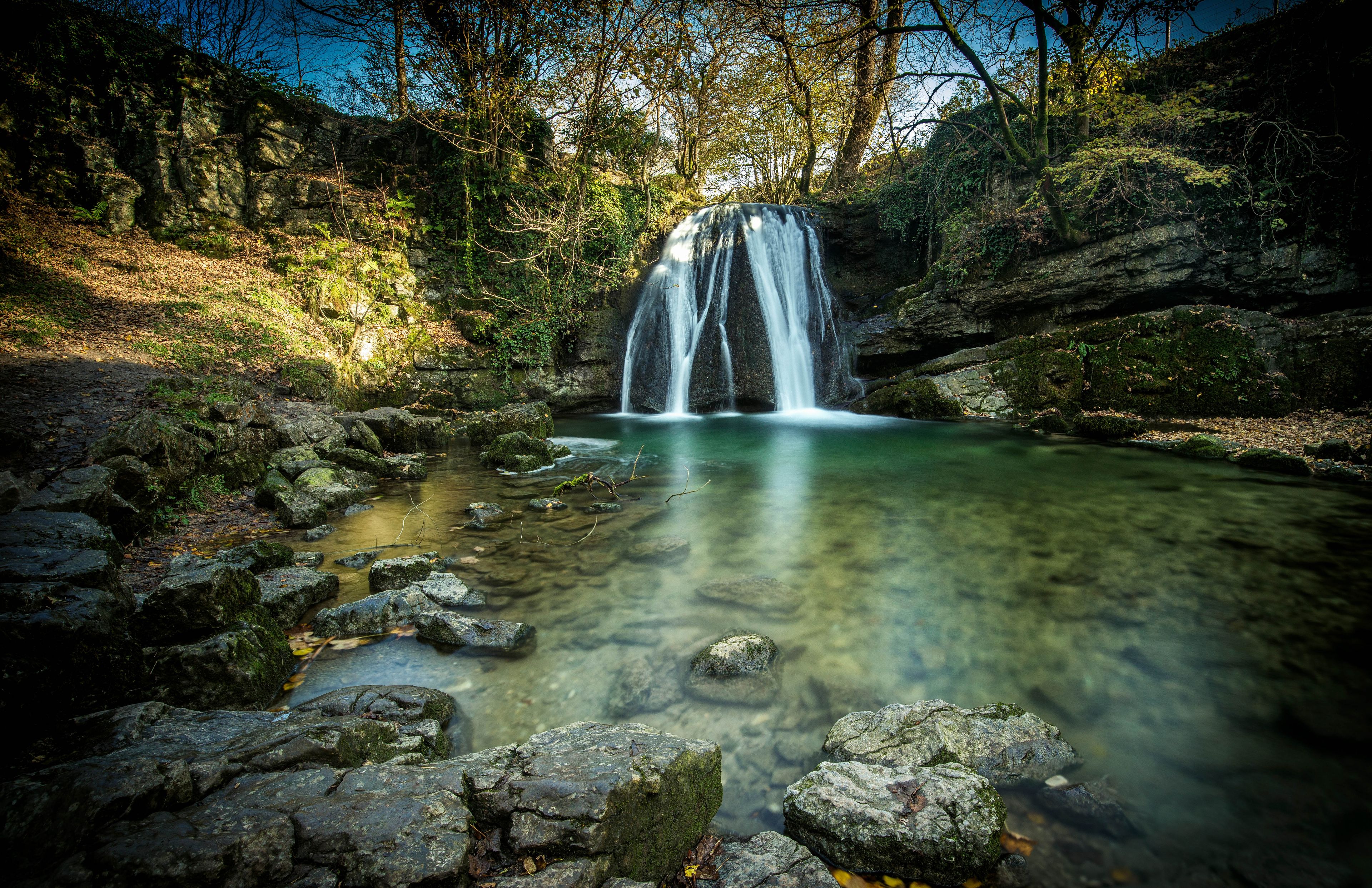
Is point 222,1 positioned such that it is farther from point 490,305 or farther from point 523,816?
point 523,816

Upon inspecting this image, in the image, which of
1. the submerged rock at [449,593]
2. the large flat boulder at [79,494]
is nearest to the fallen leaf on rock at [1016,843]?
the submerged rock at [449,593]

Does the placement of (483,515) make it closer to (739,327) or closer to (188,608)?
(188,608)

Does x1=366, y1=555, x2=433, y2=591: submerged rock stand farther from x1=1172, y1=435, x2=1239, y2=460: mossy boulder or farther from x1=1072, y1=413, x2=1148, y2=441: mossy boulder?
x1=1072, y1=413, x2=1148, y2=441: mossy boulder

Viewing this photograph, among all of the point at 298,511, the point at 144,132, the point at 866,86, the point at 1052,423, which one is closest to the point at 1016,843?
the point at 298,511

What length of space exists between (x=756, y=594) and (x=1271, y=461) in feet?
24.8

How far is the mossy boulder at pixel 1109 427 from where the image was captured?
885cm

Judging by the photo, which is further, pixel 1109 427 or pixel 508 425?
pixel 508 425

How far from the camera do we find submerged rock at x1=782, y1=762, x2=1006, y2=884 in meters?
1.81

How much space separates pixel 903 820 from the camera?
187 centimetres

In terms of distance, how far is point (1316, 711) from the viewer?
2.80 meters

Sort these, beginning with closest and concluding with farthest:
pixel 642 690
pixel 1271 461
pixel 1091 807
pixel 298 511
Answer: pixel 1091 807 < pixel 642 690 < pixel 298 511 < pixel 1271 461

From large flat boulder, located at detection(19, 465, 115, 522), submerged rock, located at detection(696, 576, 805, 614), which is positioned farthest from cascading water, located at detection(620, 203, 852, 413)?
large flat boulder, located at detection(19, 465, 115, 522)

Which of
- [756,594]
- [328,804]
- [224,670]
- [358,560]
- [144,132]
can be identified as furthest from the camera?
[144,132]

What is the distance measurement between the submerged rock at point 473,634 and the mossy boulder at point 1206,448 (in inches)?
370
